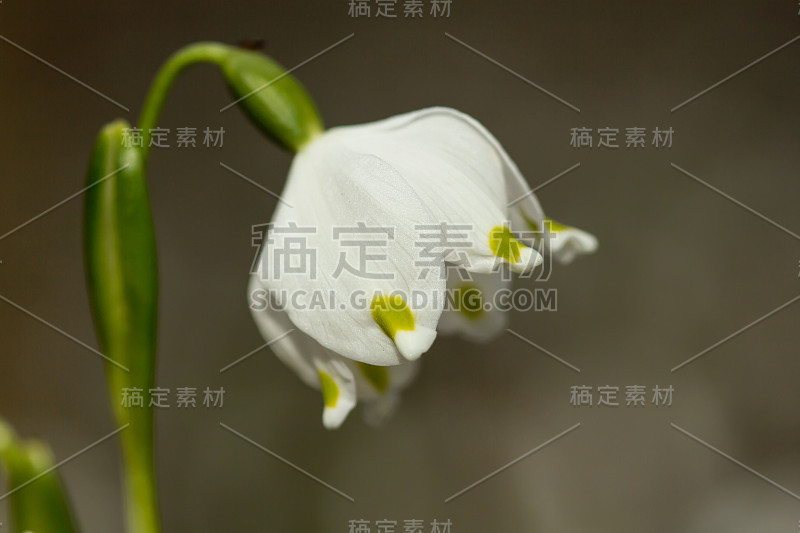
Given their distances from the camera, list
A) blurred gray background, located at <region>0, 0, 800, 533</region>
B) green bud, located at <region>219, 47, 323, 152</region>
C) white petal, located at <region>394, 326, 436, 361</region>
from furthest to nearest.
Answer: blurred gray background, located at <region>0, 0, 800, 533</region>
green bud, located at <region>219, 47, 323, 152</region>
white petal, located at <region>394, 326, 436, 361</region>

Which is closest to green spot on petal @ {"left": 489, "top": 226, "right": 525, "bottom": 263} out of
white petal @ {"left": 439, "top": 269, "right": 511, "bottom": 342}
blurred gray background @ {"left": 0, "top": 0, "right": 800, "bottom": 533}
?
white petal @ {"left": 439, "top": 269, "right": 511, "bottom": 342}

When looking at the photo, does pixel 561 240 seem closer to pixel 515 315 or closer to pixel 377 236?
pixel 377 236

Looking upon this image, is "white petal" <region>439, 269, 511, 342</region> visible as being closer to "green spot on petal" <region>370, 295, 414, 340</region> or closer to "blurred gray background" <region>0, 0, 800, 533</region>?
"green spot on petal" <region>370, 295, 414, 340</region>

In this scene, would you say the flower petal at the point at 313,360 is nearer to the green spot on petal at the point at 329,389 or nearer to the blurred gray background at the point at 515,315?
the green spot on petal at the point at 329,389

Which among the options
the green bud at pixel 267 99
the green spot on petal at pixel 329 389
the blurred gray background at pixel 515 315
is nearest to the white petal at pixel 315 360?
the green spot on petal at pixel 329 389

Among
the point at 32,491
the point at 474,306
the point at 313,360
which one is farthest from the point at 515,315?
the point at 32,491

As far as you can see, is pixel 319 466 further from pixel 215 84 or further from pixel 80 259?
pixel 215 84
